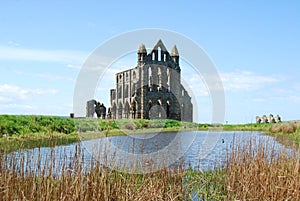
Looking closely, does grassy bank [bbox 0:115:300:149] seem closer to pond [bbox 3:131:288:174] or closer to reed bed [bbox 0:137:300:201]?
pond [bbox 3:131:288:174]

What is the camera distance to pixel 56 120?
22.0 meters

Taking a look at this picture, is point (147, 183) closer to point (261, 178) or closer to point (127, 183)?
point (127, 183)

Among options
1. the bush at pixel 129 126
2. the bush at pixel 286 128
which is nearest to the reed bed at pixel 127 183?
the bush at pixel 286 128

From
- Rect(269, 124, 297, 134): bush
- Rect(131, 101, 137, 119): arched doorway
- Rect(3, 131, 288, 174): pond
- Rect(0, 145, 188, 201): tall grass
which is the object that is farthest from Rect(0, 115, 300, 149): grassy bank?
Rect(0, 145, 188, 201): tall grass

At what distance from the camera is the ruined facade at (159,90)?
35250 mm

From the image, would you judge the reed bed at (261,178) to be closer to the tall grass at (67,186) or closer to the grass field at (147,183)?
the grass field at (147,183)

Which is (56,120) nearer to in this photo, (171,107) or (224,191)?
(224,191)

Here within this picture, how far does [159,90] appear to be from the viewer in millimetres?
39625

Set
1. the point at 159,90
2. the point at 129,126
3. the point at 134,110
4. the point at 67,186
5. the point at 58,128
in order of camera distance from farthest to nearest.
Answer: the point at 159,90 → the point at 134,110 → the point at 129,126 → the point at 58,128 → the point at 67,186

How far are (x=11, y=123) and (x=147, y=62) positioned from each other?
20290mm

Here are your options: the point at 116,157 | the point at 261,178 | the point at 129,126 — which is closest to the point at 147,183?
the point at 116,157

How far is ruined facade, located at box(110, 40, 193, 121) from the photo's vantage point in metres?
35.2

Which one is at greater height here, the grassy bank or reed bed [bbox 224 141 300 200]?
the grassy bank

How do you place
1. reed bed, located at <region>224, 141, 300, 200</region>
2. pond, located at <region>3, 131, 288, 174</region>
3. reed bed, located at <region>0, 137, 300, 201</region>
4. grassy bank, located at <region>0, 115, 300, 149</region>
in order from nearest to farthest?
reed bed, located at <region>0, 137, 300, 201</region>, pond, located at <region>3, 131, 288, 174</region>, reed bed, located at <region>224, 141, 300, 200</region>, grassy bank, located at <region>0, 115, 300, 149</region>
